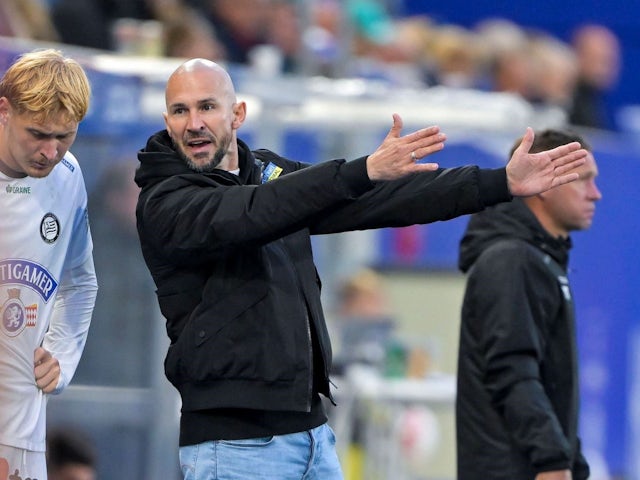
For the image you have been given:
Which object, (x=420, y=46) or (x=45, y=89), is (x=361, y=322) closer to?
(x=420, y=46)

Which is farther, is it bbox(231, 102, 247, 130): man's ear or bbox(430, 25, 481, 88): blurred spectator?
bbox(430, 25, 481, 88): blurred spectator

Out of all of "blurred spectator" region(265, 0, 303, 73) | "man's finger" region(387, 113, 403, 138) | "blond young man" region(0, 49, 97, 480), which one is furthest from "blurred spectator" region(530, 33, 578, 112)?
"blond young man" region(0, 49, 97, 480)

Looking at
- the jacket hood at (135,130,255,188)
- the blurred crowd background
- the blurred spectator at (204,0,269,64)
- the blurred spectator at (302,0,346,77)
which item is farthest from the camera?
the blurred spectator at (204,0,269,64)

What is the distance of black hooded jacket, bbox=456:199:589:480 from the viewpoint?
4809 millimetres

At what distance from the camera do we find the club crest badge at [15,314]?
12.7ft

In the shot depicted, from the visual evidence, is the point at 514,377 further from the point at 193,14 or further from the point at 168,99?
the point at 193,14

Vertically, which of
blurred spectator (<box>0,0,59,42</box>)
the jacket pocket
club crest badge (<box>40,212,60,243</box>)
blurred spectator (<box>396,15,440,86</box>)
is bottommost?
the jacket pocket

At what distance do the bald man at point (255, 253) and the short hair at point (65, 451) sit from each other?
1699 millimetres

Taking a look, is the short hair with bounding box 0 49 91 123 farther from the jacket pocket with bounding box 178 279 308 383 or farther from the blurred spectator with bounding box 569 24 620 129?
the blurred spectator with bounding box 569 24 620 129

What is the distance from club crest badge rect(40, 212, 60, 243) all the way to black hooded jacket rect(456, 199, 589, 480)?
1587mm

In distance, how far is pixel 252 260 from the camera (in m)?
3.99

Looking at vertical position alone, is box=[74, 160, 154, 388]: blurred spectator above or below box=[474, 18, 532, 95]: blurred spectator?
below

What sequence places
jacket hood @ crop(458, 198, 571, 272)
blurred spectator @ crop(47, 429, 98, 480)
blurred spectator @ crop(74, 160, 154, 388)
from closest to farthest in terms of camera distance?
jacket hood @ crop(458, 198, 571, 272)
blurred spectator @ crop(47, 429, 98, 480)
blurred spectator @ crop(74, 160, 154, 388)

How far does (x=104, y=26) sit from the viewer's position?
8562 millimetres
